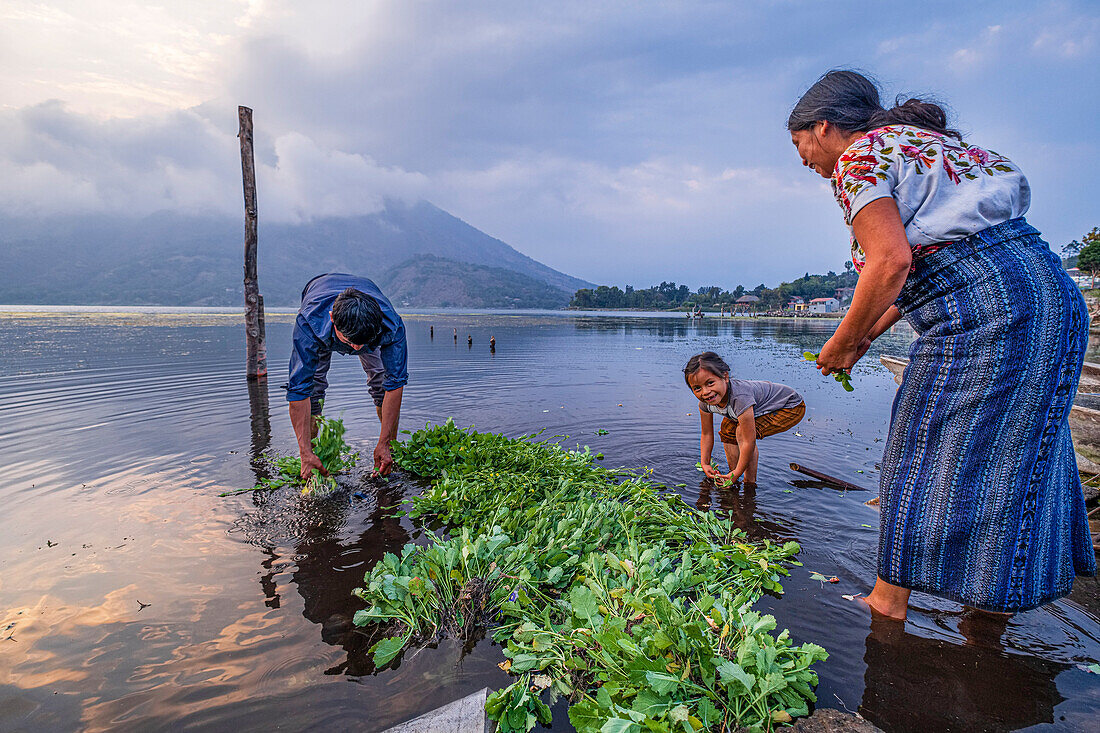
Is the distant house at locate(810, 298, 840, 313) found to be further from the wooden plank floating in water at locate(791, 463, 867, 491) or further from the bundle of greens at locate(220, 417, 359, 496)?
the bundle of greens at locate(220, 417, 359, 496)

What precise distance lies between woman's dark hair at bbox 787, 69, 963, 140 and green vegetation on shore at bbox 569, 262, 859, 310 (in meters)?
117

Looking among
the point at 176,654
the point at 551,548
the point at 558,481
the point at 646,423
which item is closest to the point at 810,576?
the point at 551,548

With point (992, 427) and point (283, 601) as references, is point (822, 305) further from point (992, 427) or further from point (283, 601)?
point (283, 601)

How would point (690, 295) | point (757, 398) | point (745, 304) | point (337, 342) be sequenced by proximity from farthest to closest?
point (690, 295) → point (745, 304) → point (757, 398) → point (337, 342)

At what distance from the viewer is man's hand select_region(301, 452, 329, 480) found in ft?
14.4

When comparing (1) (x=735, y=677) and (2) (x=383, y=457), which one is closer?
(1) (x=735, y=677)

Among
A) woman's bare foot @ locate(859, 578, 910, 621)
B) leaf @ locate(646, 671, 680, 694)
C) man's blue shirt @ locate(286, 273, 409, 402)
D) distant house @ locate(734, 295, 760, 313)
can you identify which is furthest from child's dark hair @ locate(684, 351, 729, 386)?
distant house @ locate(734, 295, 760, 313)

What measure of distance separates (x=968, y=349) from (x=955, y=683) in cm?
160

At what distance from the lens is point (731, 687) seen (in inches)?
72.2

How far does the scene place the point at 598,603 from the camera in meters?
2.53

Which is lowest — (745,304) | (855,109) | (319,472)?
(319,472)

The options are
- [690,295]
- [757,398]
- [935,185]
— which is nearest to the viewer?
[935,185]

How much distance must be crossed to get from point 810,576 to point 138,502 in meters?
5.90

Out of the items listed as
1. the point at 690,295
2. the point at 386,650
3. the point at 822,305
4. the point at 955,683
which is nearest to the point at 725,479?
the point at 955,683
